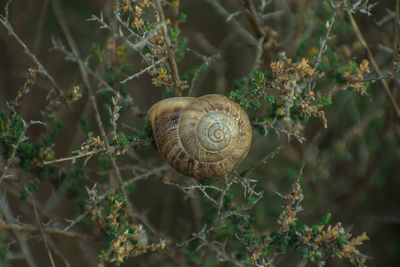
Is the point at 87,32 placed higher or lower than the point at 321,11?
lower

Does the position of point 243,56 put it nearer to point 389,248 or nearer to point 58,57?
point 58,57

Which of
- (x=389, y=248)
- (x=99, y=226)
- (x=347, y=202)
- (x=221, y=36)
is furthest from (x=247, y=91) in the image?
(x=389, y=248)

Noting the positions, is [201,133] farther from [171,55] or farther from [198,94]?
[198,94]

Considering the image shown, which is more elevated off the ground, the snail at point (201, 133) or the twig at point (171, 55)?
the twig at point (171, 55)

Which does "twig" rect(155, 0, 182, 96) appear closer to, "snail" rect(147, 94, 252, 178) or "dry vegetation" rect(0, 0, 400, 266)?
"dry vegetation" rect(0, 0, 400, 266)

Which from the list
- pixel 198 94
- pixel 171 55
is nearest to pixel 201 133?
pixel 171 55

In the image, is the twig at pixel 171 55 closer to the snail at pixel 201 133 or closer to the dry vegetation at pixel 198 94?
the dry vegetation at pixel 198 94

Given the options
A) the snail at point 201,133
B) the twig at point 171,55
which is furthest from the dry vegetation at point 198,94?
the snail at point 201,133
